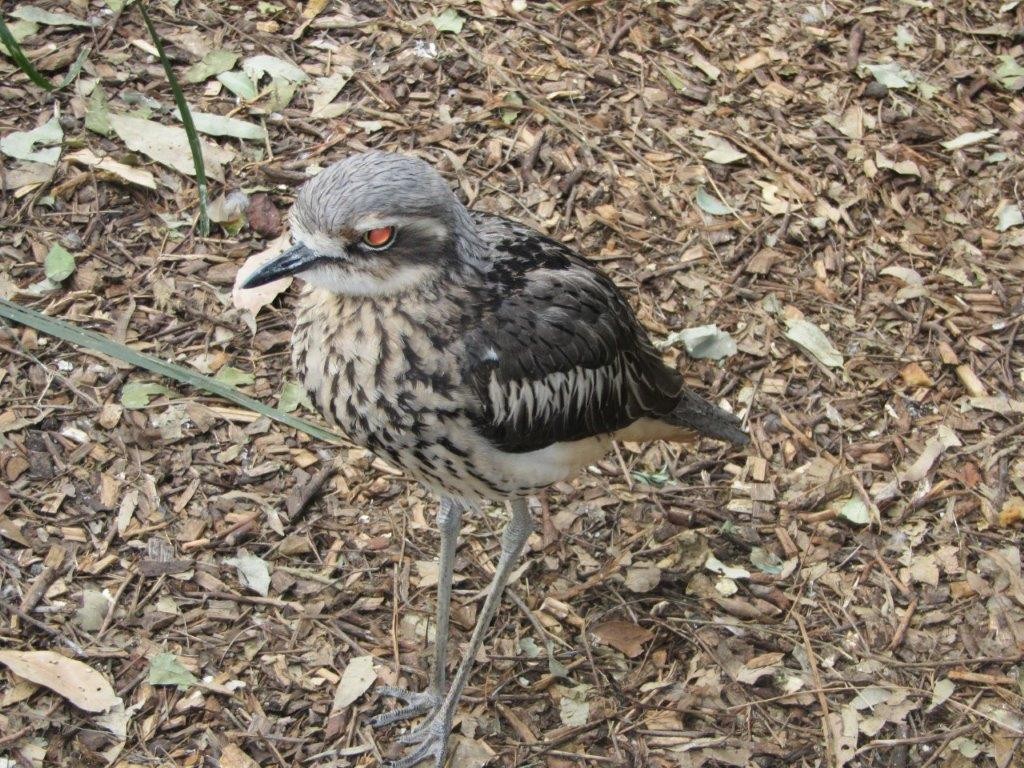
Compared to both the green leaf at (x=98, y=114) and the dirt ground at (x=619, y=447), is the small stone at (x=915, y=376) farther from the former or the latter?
the green leaf at (x=98, y=114)

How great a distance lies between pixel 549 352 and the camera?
3566mm

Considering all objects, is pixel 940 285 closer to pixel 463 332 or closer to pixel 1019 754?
pixel 1019 754

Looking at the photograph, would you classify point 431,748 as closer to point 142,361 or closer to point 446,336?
point 446,336

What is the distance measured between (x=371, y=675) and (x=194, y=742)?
62 centimetres

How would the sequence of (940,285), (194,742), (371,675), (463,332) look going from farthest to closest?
(940,285)
(371,675)
(194,742)
(463,332)

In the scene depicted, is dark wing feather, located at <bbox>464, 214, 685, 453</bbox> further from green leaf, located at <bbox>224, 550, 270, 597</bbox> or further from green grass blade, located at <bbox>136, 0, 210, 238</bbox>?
green leaf, located at <bbox>224, 550, 270, 597</bbox>

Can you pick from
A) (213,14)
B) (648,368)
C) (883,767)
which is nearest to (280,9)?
(213,14)

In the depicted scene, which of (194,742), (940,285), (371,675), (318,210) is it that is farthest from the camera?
(940,285)

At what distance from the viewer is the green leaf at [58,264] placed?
4660 millimetres

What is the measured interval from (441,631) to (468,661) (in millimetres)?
144

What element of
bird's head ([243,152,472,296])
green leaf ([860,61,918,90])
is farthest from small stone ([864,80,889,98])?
bird's head ([243,152,472,296])

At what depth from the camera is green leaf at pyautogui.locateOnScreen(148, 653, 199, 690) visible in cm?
390

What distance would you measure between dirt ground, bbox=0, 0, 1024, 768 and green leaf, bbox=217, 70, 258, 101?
37 mm

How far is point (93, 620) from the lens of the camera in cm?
398
